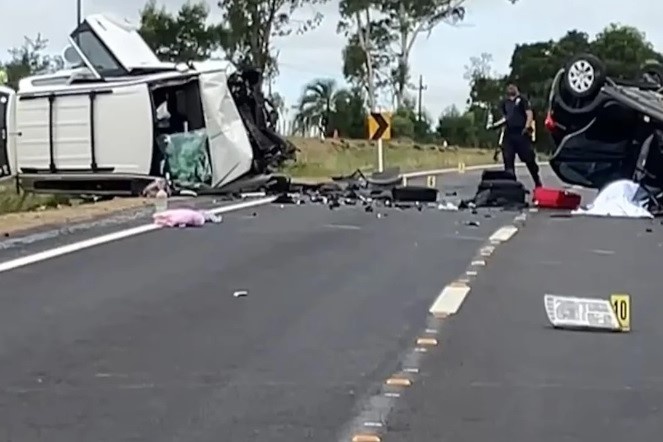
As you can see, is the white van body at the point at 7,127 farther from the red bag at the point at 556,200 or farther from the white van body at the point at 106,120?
the red bag at the point at 556,200

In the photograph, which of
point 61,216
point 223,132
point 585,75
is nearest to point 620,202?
point 585,75

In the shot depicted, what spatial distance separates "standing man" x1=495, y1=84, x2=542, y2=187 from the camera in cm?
2412

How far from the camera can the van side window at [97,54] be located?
22516 millimetres

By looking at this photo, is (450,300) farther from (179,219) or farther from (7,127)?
(7,127)

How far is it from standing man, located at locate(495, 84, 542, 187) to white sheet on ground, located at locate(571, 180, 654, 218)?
4.59 metres

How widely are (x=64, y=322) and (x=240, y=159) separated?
13787 mm

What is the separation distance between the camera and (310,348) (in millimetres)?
8086

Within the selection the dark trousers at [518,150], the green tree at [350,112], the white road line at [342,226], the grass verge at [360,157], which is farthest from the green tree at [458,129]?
the white road line at [342,226]

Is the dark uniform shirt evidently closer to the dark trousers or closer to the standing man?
the standing man

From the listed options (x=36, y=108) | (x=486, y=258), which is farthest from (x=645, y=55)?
(x=486, y=258)

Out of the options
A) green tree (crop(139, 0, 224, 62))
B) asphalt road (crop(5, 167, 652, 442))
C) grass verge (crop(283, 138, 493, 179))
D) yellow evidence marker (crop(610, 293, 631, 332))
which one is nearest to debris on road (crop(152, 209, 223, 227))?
asphalt road (crop(5, 167, 652, 442))

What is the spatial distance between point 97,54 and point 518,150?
679 cm

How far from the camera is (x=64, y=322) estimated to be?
29.1 ft

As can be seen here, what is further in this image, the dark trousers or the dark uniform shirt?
the dark trousers
